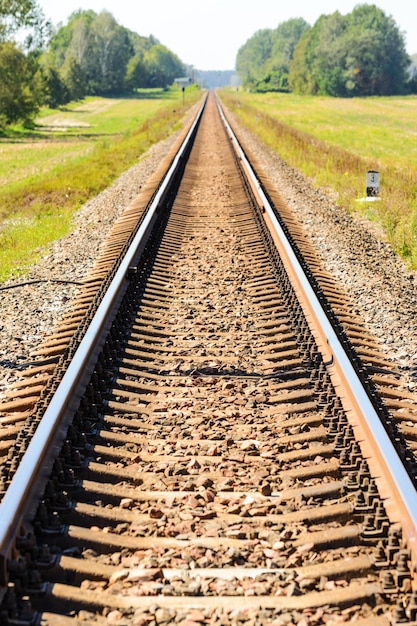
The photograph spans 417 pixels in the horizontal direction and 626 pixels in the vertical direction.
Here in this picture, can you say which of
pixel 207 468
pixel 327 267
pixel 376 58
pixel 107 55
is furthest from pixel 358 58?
pixel 207 468

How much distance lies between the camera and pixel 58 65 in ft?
404

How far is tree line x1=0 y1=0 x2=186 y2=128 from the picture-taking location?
49312 millimetres

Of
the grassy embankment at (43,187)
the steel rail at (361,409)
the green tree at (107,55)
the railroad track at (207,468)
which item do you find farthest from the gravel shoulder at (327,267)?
the green tree at (107,55)

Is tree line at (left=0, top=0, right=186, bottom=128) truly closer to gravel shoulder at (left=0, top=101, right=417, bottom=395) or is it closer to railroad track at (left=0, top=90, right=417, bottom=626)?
gravel shoulder at (left=0, top=101, right=417, bottom=395)

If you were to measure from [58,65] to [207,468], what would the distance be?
415 feet

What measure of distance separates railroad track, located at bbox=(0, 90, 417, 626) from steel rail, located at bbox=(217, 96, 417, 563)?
0.02 m

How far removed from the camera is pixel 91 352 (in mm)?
5648

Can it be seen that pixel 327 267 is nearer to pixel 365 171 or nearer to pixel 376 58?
pixel 365 171

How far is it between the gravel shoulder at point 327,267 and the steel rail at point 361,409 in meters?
0.63

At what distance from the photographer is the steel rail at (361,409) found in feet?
11.7

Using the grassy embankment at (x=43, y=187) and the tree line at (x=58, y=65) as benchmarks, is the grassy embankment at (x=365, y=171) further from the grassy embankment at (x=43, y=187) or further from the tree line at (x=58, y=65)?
the tree line at (x=58, y=65)

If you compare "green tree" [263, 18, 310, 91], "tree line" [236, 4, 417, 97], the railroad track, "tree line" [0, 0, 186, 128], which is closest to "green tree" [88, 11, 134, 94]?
"tree line" [0, 0, 186, 128]

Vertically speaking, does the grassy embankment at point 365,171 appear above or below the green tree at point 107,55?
below

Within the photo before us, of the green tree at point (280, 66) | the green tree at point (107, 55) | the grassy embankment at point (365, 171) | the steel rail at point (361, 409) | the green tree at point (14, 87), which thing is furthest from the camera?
the green tree at point (280, 66)
